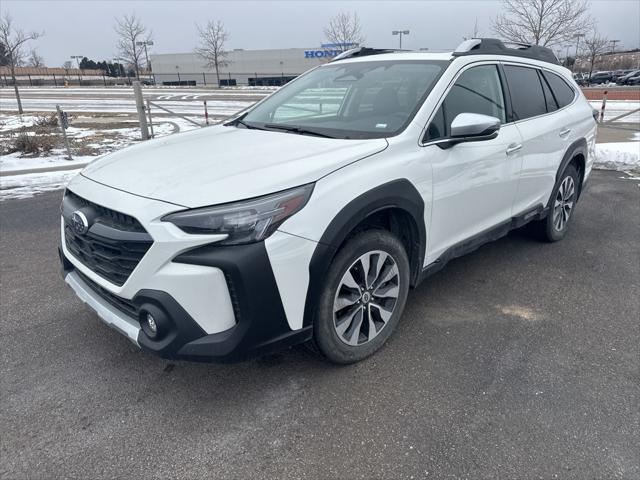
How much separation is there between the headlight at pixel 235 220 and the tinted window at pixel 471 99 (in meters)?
1.31

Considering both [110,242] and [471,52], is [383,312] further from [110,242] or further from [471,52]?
[471,52]

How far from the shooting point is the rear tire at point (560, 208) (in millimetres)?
4645

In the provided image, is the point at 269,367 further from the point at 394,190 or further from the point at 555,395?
the point at 555,395

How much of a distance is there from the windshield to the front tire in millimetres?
724

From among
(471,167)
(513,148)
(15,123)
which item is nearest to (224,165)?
(471,167)

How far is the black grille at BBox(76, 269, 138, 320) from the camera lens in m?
2.42

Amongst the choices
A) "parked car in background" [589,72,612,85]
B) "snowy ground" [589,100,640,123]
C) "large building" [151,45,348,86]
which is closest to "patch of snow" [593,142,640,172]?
"snowy ground" [589,100,640,123]

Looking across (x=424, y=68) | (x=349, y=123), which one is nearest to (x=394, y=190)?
(x=349, y=123)

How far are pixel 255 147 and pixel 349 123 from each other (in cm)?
72

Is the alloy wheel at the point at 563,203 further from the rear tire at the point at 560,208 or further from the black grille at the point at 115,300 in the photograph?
the black grille at the point at 115,300

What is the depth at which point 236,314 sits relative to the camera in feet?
7.38

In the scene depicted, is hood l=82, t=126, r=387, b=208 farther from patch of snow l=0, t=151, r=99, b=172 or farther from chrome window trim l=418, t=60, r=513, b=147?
patch of snow l=0, t=151, r=99, b=172

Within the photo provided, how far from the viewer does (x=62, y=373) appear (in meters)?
2.85

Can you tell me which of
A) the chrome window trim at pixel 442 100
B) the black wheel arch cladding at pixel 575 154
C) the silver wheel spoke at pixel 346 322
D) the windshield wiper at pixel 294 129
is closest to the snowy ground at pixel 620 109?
the black wheel arch cladding at pixel 575 154
